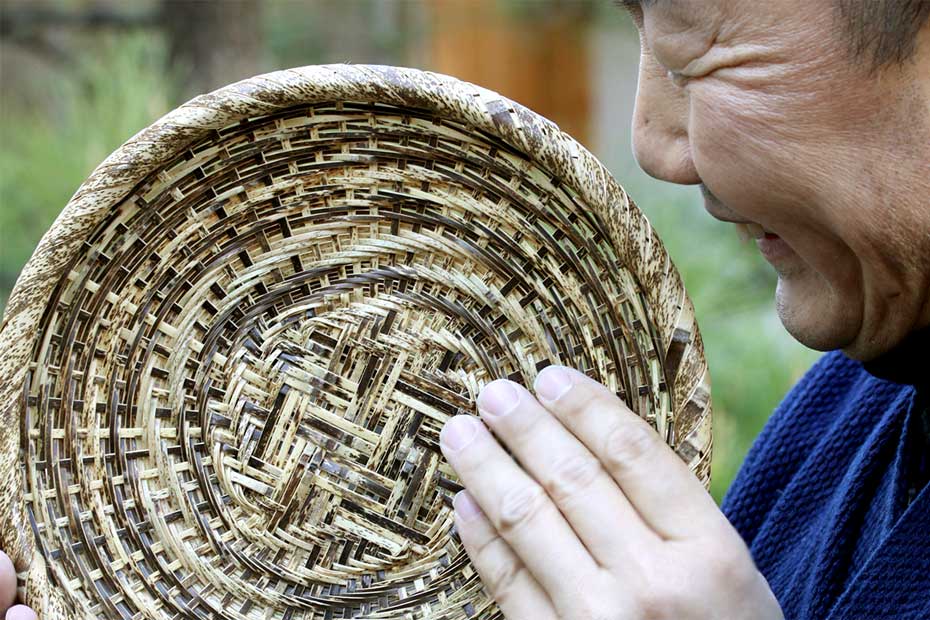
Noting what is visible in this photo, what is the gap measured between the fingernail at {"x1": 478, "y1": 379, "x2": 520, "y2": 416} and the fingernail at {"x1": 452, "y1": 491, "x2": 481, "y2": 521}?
69 millimetres

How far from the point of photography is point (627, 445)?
65 cm

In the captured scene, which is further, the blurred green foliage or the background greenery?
the blurred green foliage

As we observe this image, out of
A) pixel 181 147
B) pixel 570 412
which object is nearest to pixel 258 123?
pixel 181 147

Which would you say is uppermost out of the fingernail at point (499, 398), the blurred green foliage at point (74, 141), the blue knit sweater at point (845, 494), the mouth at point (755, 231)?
the blurred green foliage at point (74, 141)

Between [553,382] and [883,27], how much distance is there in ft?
1.02

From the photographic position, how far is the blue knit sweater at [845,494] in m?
0.77

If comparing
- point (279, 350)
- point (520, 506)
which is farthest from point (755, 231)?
point (279, 350)

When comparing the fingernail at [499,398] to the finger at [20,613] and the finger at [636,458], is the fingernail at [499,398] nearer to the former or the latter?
the finger at [636,458]

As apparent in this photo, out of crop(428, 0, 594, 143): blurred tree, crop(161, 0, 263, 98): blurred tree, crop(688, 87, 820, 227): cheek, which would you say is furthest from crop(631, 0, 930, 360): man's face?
crop(428, 0, 594, 143): blurred tree

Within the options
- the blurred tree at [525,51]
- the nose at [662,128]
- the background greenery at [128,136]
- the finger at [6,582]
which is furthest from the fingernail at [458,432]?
the blurred tree at [525,51]

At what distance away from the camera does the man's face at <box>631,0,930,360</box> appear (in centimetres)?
61

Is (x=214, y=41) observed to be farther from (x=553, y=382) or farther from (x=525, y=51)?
(x=553, y=382)

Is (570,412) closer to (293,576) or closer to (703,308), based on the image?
(293,576)

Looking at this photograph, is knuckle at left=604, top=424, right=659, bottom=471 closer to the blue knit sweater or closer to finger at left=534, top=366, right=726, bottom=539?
finger at left=534, top=366, right=726, bottom=539
